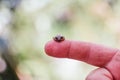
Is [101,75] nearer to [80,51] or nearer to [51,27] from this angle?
[80,51]

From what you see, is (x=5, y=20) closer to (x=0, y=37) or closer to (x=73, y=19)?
(x=0, y=37)

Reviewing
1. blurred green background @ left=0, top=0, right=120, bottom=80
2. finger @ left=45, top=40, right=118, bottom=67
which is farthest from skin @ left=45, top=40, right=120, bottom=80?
blurred green background @ left=0, top=0, right=120, bottom=80

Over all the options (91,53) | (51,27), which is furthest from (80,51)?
(51,27)

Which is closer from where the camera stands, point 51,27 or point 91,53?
point 91,53

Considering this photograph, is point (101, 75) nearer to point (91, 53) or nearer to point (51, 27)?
point (91, 53)

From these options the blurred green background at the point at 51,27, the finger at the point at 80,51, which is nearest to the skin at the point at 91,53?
the finger at the point at 80,51

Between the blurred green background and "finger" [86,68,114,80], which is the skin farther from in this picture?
the blurred green background

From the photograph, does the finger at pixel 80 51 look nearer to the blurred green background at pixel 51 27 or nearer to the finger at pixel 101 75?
the finger at pixel 101 75
